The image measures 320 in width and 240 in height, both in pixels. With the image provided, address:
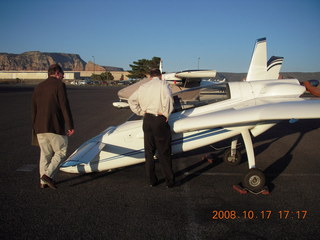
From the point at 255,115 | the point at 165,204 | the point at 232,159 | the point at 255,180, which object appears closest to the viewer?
the point at 165,204

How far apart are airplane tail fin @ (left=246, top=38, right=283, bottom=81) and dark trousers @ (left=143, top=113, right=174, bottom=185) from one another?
18.1ft

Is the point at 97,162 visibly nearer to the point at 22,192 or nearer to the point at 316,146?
the point at 22,192

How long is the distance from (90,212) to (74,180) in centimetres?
133

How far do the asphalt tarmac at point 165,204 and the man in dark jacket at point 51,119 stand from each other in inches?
19.4

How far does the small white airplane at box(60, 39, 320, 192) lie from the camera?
3.93m

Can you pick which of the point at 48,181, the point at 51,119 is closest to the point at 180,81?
the point at 51,119

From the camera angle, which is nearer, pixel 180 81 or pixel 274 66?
pixel 274 66

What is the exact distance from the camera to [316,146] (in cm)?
725

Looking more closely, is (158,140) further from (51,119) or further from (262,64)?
(262,64)

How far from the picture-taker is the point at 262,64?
8.39 m

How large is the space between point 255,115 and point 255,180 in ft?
3.60

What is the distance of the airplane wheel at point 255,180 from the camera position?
413cm

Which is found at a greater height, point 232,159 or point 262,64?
point 262,64
